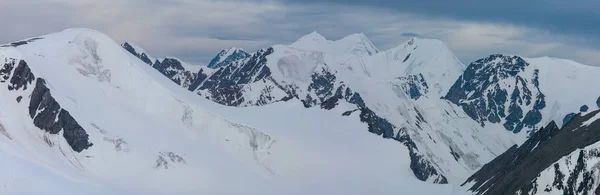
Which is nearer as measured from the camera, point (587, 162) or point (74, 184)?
point (587, 162)

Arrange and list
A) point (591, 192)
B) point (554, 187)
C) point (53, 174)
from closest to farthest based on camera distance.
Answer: point (591, 192) → point (554, 187) → point (53, 174)

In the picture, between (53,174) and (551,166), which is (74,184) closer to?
(53,174)

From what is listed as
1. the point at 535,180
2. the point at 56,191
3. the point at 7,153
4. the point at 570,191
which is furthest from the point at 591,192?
the point at 7,153

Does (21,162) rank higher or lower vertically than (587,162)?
higher

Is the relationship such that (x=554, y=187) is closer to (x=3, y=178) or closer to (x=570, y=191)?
(x=570, y=191)

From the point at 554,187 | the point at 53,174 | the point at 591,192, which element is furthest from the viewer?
the point at 53,174

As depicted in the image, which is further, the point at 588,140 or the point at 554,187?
the point at 588,140

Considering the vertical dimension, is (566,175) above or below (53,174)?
below

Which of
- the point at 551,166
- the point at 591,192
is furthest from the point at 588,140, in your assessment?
→ the point at 591,192

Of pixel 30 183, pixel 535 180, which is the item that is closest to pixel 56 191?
pixel 30 183
